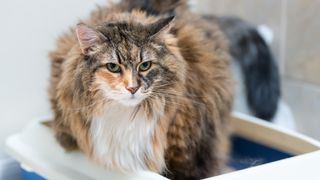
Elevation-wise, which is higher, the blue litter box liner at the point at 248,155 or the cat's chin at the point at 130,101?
the cat's chin at the point at 130,101

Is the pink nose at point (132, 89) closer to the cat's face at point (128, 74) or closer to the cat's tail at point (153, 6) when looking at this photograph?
the cat's face at point (128, 74)

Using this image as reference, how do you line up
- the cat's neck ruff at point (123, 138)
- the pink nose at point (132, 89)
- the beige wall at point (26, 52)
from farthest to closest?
the beige wall at point (26, 52)
the cat's neck ruff at point (123, 138)
the pink nose at point (132, 89)

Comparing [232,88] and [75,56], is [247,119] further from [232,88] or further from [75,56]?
[75,56]

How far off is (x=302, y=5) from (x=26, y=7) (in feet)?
2.95

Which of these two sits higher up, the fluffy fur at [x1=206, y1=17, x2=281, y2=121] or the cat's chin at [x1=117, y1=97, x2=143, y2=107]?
the fluffy fur at [x1=206, y1=17, x2=281, y2=121]

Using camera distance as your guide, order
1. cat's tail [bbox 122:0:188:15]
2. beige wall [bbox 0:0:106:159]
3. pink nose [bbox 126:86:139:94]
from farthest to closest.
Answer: beige wall [bbox 0:0:106:159] < cat's tail [bbox 122:0:188:15] < pink nose [bbox 126:86:139:94]

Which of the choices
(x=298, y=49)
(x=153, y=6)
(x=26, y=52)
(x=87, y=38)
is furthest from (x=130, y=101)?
(x=298, y=49)

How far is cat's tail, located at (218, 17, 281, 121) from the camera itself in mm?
1770

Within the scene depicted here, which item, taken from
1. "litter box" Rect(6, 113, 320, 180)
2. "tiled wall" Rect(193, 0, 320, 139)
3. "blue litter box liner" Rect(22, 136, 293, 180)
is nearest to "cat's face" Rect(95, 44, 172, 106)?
"litter box" Rect(6, 113, 320, 180)

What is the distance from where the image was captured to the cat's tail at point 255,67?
5.81 feet

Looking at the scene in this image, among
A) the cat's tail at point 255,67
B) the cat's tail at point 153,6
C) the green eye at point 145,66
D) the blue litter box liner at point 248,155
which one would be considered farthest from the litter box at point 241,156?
the cat's tail at point 153,6

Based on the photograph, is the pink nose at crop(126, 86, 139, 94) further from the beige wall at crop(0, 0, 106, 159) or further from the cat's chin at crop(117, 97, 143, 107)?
the beige wall at crop(0, 0, 106, 159)

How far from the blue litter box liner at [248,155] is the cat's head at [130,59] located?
0.45 meters

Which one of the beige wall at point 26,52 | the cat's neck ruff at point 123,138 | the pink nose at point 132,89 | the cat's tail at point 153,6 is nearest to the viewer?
the pink nose at point 132,89
